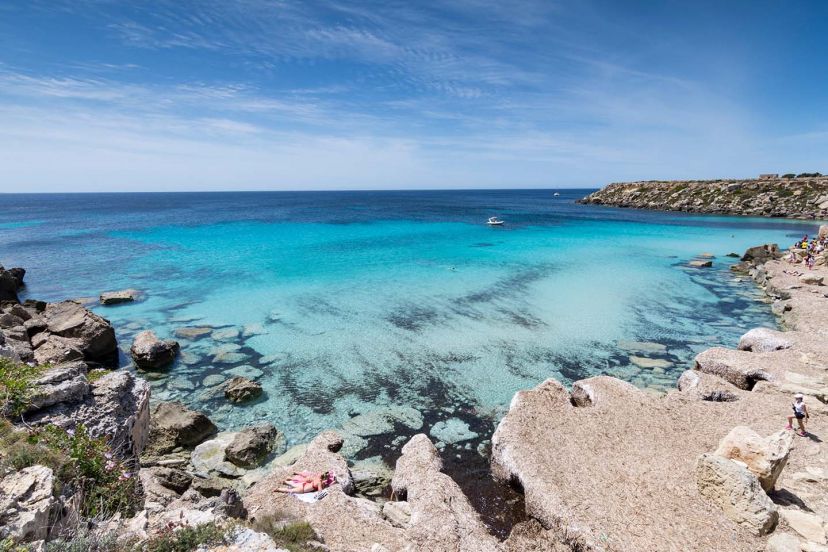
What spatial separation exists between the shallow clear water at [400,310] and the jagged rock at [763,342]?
242cm

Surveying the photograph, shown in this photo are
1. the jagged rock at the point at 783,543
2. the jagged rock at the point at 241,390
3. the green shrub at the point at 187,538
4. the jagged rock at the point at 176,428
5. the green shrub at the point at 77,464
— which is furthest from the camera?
the jagged rock at the point at 241,390

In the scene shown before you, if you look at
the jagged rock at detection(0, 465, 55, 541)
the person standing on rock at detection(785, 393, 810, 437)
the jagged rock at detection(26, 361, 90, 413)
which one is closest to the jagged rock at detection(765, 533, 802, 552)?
the person standing on rock at detection(785, 393, 810, 437)

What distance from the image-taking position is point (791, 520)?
31.3 ft

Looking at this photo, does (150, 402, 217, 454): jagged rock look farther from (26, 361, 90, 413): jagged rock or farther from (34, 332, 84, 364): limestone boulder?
(34, 332, 84, 364): limestone boulder

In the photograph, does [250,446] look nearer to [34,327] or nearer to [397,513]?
[397,513]

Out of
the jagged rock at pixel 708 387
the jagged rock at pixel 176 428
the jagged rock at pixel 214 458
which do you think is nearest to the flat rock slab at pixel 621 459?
the jagged rock at pixel 708 387

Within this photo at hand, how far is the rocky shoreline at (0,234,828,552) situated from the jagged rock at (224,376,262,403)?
1.85 meters

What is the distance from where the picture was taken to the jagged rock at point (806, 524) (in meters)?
9.09

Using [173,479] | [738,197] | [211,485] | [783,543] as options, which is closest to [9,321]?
[173,479]

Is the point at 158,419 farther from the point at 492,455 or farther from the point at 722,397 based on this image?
the point at 722,397

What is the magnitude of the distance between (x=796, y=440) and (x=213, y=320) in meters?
28.7

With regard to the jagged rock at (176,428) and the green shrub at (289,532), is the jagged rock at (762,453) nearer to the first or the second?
the green shrub at (289,532)

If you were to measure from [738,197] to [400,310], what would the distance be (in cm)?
11103

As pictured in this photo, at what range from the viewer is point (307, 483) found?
1127cm
